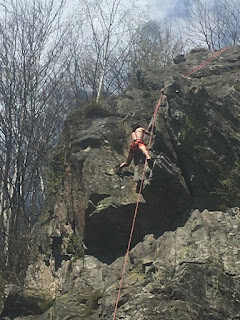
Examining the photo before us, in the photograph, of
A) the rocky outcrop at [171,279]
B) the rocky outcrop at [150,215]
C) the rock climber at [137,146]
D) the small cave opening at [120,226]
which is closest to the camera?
the rocky outcrop at [171,279]

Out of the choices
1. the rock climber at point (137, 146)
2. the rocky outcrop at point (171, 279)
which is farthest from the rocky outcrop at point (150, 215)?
the rock climber at point (137, 146)

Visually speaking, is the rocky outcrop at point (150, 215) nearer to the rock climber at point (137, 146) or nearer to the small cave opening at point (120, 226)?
the small cave opening at point (120, 226)

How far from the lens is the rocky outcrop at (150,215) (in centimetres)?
489

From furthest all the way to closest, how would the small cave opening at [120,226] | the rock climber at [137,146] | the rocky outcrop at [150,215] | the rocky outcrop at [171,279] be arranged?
the rock climber at [137,146] < the small cave opening at [120,226] < the rocky outcrop at [150,215] < the rocky outcrop at [171,279]

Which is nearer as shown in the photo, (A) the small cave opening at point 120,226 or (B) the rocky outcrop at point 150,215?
(B) the rocky outcrop at point 150,215

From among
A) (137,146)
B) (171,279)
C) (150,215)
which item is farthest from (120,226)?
(171,279)

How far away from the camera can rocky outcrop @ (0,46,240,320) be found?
4.89m

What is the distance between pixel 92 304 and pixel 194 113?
453 centimetres

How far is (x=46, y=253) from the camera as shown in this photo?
7.75 meters

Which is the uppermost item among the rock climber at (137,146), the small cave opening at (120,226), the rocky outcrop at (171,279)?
the rock climber at (137,146)

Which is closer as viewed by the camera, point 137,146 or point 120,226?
point 120,226

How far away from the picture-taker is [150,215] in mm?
6969

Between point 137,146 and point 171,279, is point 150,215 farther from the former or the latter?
point 171,279

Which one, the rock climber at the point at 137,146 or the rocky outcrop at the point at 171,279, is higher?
the rock climber at the point at 137,146
